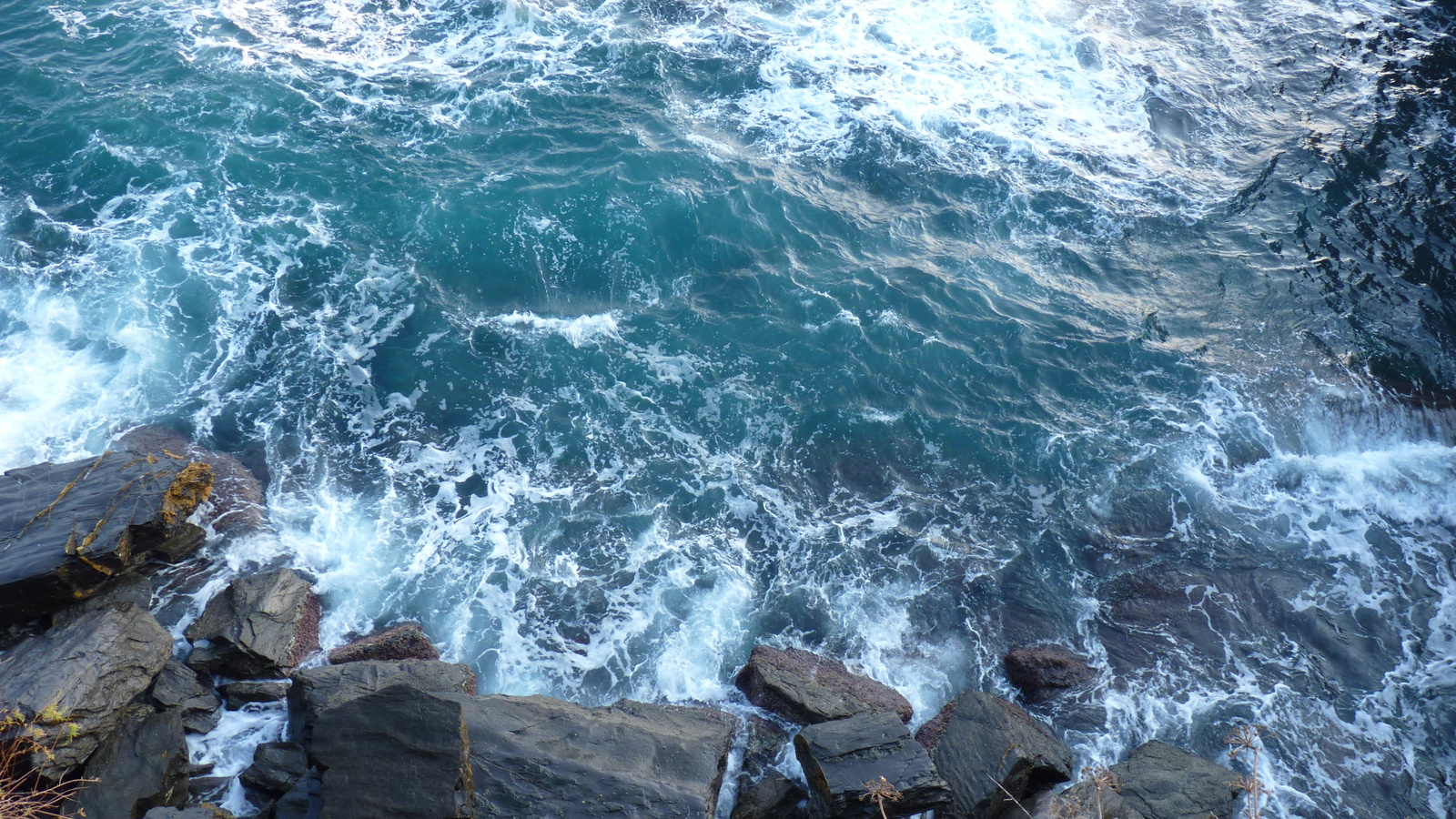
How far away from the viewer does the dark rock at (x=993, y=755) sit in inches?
373

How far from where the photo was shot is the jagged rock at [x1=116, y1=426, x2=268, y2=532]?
A: 1280cm

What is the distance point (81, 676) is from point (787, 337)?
477 inches

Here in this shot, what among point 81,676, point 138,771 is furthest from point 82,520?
point 138,771

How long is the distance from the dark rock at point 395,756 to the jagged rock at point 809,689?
406 cm

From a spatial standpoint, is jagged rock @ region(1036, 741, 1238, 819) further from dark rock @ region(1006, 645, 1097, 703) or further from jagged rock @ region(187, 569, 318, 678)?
jagged rock @ region(187, 569, 318, 678)

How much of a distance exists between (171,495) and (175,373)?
4463 mm

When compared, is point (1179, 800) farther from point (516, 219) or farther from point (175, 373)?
point (175, 373)

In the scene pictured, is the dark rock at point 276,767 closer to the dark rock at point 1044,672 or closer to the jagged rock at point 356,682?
the jagged rock at point 356,682

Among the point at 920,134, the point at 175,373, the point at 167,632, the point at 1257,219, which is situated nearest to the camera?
the point at 167,632

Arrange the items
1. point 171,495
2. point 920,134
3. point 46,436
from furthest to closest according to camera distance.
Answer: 1. point 920,134
2. point 46,436
3. point 171,495

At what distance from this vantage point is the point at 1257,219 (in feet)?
61.4

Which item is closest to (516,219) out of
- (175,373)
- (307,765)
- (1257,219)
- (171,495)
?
(175,373)

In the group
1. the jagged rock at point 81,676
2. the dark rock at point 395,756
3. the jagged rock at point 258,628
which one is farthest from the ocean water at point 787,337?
the dark rock at point 395,756

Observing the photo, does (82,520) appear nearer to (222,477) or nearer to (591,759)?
(222,477)
